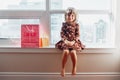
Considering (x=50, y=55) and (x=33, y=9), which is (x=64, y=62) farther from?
(x=33, y=9)

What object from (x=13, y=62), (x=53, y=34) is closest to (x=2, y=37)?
(x=13, y=62)

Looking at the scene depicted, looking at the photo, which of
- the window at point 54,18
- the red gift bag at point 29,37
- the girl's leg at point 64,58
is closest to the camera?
the girl's leg at point 64,58

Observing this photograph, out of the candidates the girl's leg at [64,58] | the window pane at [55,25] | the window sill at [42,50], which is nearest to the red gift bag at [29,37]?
the window sill at [42,50]

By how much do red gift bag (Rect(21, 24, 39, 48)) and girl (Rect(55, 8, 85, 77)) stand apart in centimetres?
30

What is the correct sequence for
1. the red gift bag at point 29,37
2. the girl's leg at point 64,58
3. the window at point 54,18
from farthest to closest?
the window at point 54,18, the red gift bag at point 29,37, the girl's leg at point 64,58

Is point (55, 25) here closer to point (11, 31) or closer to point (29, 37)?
point (29, 37)

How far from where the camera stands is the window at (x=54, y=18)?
296 cm

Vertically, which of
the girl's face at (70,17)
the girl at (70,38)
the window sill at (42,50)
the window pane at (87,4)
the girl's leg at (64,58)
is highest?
the window pane at (87,4)

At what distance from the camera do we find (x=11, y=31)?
2.99 m

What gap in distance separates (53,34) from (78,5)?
1.62 ft

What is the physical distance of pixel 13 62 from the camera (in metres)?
2.90

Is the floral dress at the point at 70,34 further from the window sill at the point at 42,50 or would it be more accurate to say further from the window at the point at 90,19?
the window at the point at 90,19

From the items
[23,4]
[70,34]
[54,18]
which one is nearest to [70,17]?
[70,34]

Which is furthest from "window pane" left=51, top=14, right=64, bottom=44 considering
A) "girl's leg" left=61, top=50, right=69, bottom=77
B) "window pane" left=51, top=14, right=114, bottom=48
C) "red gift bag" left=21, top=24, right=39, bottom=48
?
"girl's leg" left=61, top=50, right=69, bottom=77
